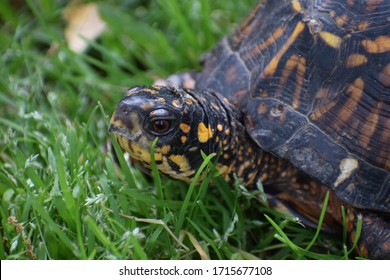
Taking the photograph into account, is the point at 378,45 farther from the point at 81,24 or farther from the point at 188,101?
the point at 81,24

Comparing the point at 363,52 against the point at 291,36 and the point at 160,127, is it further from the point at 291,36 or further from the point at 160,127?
the point at 160,127

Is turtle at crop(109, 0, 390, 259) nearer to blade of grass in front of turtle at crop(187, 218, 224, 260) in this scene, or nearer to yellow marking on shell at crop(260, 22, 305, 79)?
yellow marking on shell at crop(260, 22, 305, 79)

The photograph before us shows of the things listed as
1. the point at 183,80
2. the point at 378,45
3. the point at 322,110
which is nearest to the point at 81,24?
the point at 183,80

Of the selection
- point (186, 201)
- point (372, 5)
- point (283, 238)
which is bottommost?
point (283, 238)

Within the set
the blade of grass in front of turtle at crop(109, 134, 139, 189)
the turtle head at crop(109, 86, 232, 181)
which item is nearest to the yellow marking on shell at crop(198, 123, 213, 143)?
the turtle head at crop(109, 86, 232, 181)

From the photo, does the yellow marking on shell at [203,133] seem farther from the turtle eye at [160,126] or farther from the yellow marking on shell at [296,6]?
the yellow marking on shell at [296,6]
